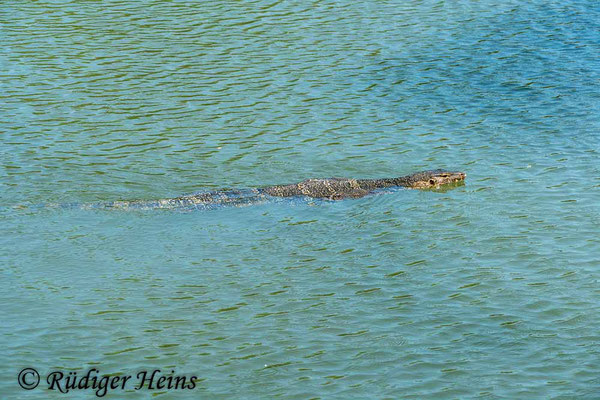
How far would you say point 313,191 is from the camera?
13.9 meters

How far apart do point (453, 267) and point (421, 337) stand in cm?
191

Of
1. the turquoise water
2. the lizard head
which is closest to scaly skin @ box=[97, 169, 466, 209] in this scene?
the lizard head

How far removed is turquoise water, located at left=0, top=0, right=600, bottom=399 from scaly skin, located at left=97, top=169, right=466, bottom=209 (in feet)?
0.63

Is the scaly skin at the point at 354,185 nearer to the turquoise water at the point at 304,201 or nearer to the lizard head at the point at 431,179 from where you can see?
the lizard head at the point at 431,179

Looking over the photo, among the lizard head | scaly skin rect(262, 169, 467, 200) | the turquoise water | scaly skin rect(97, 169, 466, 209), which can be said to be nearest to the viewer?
the turquoise water

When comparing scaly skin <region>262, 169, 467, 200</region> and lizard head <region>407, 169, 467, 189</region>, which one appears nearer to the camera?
scaly skin <region>262, 169, 467, 200</region>

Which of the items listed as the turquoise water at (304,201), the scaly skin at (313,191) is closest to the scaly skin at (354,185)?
the scaly skin at (313,191)

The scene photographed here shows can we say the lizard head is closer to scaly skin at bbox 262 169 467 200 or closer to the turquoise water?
scaly skin at bbox 262 169 467 200

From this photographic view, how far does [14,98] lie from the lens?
1761 centimetres

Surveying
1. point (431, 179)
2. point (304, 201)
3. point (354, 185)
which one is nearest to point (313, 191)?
point (304, 201)

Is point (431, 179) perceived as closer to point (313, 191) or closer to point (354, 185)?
point (354, 185)

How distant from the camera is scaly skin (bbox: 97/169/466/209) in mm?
13516

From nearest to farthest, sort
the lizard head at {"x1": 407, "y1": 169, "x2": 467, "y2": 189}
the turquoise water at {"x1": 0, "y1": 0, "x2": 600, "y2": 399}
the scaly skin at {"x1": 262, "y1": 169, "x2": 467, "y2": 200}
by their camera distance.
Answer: the turquoise water at {"x1": 0, "y1": 0, "x2": 600, "y2": 399}, the scaly skin at {"x1": 262, "y1": 169, "x2": 467, "y2": 200}, the lizard head at {"x1": 407, "y1": 169, "x2": 467, "y2": 189}

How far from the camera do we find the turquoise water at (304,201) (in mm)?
9812
